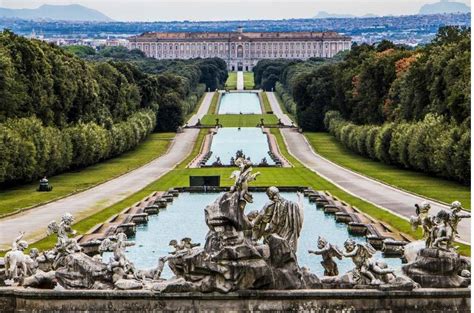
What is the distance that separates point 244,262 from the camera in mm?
26203

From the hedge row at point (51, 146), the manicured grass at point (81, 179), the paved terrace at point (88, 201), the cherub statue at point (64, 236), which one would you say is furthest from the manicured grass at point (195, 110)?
the cherub statue at point (64, 236)

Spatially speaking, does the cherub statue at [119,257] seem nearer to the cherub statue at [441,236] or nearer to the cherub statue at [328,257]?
the cherub statue at [328,257]

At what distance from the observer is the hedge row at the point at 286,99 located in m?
132

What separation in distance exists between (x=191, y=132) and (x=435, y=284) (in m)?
83.7

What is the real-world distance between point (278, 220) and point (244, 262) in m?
1.47

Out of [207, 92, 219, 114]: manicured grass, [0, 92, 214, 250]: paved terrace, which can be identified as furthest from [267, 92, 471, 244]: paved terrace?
[207, 92, 219, 114]: manicured grass

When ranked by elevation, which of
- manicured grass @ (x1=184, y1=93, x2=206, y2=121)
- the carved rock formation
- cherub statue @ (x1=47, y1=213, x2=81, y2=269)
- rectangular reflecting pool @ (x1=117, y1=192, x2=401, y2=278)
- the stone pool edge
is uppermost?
cherub statue @ (x1=47, y1=213, x2=81, y2=269)

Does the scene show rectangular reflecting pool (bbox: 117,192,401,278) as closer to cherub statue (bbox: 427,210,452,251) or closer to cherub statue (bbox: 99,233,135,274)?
cherub statue (bbox: 99,233,135,274)

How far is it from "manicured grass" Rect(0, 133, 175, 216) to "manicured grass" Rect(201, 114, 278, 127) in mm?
18473

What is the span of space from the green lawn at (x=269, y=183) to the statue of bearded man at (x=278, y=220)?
8.31 meters

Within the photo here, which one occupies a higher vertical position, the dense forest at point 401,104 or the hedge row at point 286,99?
the dense forest at point 401,104

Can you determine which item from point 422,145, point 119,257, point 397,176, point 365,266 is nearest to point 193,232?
point 119,257

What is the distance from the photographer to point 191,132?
361 ft

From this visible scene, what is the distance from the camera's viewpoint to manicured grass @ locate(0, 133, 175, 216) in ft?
178
